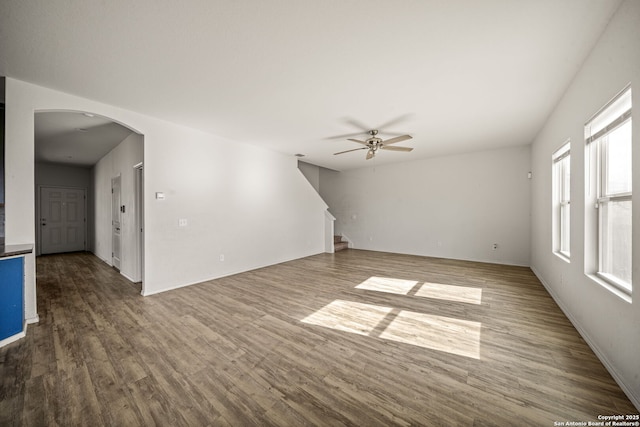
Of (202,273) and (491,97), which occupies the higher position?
(491,97)

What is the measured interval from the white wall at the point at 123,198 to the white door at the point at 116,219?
0.18 m

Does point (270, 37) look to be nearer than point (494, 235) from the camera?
Yes

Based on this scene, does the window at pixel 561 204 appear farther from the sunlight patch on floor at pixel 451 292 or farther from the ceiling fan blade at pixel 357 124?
the ceiling fan blade at pixel 357 124

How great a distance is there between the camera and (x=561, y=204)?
3.52 meters

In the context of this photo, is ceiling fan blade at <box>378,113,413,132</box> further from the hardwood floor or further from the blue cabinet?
the blue cabinet

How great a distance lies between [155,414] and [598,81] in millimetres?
4315

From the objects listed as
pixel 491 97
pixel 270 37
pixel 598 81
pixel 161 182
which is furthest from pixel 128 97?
pixel 598 81

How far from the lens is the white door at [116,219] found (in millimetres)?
5172

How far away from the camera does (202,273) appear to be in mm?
4375

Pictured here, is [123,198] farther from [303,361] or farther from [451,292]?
[451,292]

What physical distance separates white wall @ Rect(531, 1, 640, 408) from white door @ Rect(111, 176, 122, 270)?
286 inches

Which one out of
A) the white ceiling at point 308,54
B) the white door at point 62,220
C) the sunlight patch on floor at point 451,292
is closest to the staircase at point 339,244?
the sunlight patch on floor at point 451,292

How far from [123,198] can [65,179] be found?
469 centimetres

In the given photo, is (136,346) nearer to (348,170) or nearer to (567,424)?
(567,424)
